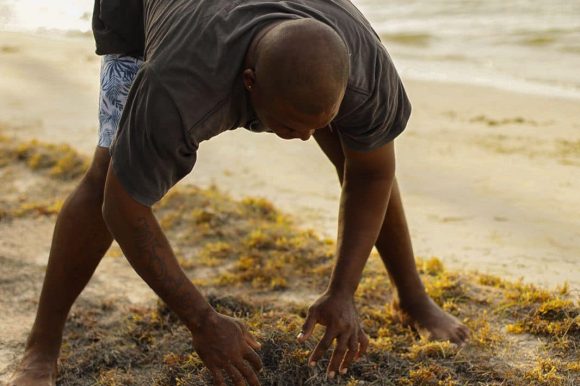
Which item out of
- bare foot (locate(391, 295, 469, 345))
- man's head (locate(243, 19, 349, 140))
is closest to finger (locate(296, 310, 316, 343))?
bare foot (locate(391, 295, 469, 345))

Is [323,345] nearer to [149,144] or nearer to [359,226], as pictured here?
[359,226]

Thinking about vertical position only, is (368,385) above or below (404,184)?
above

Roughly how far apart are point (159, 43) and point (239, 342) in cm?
85

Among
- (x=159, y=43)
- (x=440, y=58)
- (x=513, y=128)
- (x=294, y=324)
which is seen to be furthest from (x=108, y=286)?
(x=440, y=58)

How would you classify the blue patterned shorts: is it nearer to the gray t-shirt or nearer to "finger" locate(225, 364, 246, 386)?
the gray t-shirt

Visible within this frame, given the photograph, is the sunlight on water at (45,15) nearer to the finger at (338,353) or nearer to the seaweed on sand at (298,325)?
the seaweed on sand at (298,325)

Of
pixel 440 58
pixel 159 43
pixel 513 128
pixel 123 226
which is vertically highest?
pixel 159 43

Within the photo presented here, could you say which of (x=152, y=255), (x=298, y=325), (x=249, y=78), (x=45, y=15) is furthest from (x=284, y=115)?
(x=45, y=15)

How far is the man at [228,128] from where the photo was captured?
2137 mm

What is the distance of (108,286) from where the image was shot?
153 inches

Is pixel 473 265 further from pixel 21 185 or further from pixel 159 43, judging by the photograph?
pixel 21 185

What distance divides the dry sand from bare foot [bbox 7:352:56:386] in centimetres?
23

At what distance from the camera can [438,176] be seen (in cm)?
536

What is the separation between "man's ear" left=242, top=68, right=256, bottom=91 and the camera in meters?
2.15
